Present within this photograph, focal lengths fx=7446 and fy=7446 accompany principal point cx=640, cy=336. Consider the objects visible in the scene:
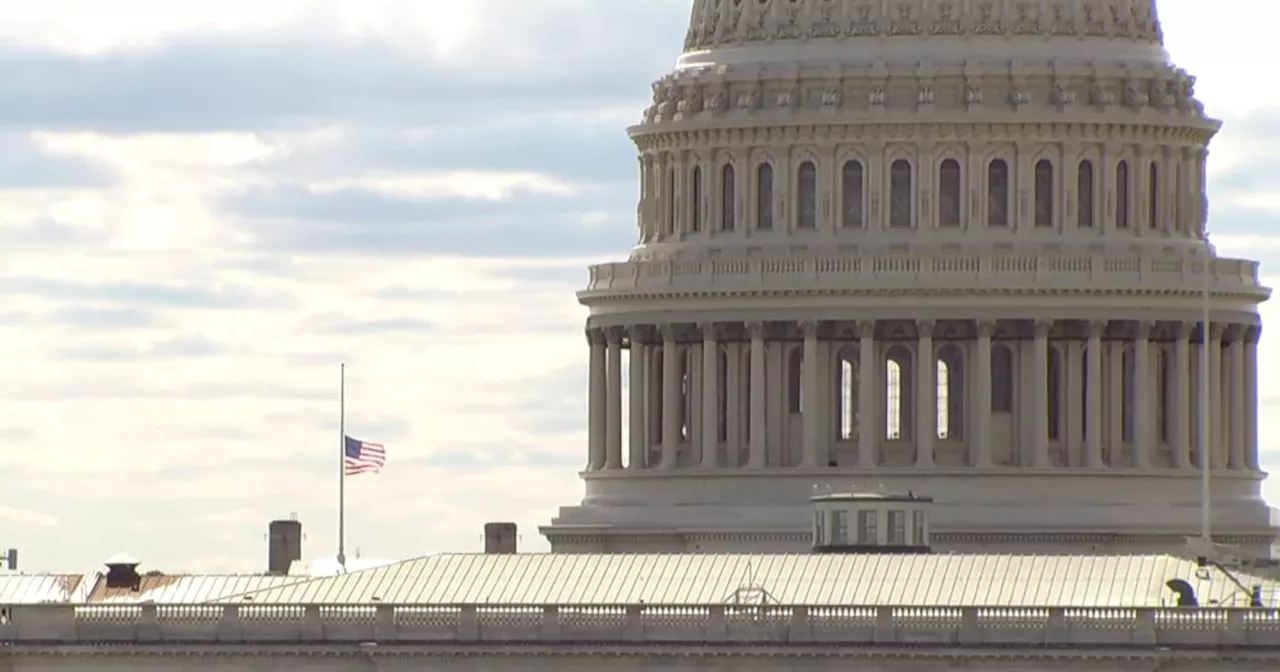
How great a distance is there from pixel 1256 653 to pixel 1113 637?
4.30 meters

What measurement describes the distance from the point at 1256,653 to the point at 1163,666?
2889 mm

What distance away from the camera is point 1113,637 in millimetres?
199750

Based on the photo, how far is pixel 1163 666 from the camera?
653 feet

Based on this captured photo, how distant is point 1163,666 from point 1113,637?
1.62m

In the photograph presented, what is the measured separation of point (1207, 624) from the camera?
19850cm

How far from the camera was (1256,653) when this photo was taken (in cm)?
19750

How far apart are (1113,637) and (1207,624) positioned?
2758 mm

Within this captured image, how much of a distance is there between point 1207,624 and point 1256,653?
1.74 m
